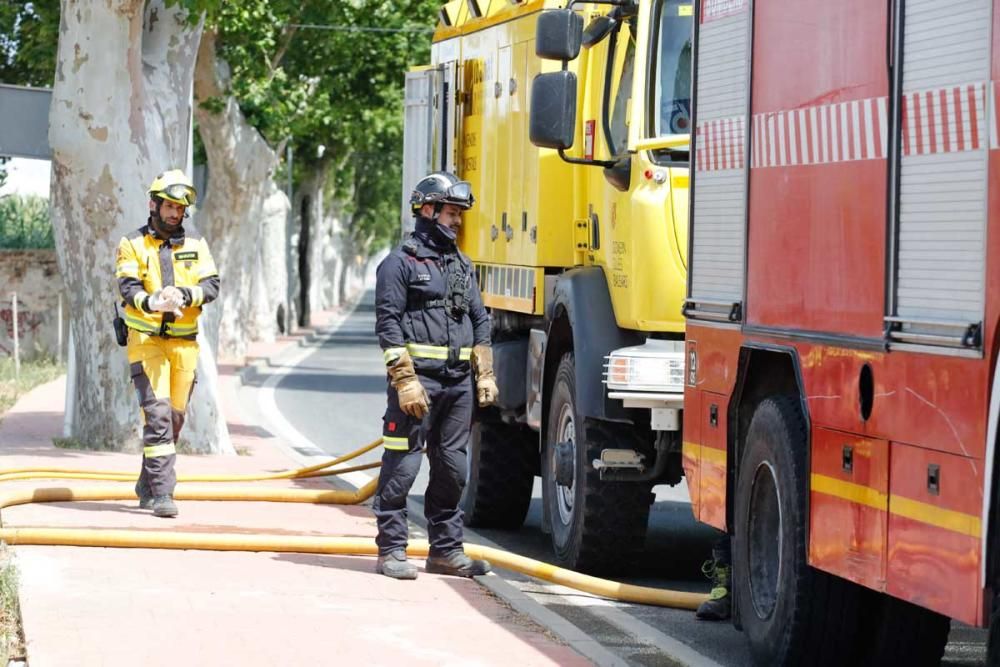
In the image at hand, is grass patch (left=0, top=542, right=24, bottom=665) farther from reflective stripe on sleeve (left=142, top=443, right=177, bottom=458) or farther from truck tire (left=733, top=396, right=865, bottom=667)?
truck tire (left=733, top=396, right=865, bottom=667)

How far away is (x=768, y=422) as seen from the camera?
784 cm

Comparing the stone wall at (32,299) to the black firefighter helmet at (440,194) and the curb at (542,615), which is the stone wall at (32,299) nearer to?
the curb at (542,615)

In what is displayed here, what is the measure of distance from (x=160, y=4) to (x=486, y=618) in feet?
31.0

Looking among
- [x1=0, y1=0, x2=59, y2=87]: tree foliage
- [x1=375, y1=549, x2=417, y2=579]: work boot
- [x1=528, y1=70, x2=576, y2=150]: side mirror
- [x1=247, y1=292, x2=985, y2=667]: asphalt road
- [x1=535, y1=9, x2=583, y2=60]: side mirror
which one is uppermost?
[x1=0, y1=0, x2=59, y2=87]: tree foliage

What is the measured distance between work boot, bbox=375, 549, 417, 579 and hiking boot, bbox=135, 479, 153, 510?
245 centimetres

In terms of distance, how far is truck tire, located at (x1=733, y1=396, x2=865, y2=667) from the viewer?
7.53m

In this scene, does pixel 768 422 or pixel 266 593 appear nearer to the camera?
pixel 768 422

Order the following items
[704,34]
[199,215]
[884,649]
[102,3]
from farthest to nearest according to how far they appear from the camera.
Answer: [199,215] < [102,3] < [704,34] < [884,649]

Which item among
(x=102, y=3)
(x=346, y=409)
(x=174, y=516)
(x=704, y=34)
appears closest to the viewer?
(x=704, y=34)

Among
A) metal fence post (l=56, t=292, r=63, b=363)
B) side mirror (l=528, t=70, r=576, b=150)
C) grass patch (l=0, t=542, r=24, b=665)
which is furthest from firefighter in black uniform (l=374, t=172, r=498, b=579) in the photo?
metal fence post (l=56, t=292, r=63, b=363)

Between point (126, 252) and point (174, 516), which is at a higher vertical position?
point (126, 252)

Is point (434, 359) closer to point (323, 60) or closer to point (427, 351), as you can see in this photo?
point (427, 351)

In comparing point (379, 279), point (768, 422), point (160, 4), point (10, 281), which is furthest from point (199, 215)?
point (768, 422)

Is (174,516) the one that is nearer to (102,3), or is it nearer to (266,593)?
(266,593)
